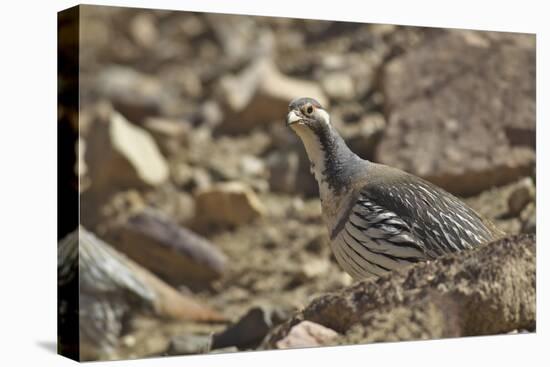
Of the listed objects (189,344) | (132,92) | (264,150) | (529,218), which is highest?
(132,92)

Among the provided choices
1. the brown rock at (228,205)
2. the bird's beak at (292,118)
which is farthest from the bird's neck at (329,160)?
the brown rock at (228,205)

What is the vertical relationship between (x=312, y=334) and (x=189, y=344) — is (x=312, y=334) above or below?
above

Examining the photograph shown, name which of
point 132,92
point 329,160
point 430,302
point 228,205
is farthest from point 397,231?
point 132,92

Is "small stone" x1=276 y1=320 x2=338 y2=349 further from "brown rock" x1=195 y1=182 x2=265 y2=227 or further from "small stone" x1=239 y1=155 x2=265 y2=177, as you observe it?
"small stone" x1=239 y1=155 x2=265 y2=177

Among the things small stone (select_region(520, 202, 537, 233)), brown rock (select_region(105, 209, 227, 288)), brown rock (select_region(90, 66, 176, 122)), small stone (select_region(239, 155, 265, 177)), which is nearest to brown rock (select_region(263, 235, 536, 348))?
small stone (select_region(520, 202, 537, 233))

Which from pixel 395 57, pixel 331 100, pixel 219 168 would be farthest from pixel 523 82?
pixel 219 168

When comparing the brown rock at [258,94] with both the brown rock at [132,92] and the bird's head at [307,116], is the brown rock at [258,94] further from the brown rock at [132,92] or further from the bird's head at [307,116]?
the bird's head at [307,116]

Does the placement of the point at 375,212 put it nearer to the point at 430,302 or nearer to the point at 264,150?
the point at 430,302
